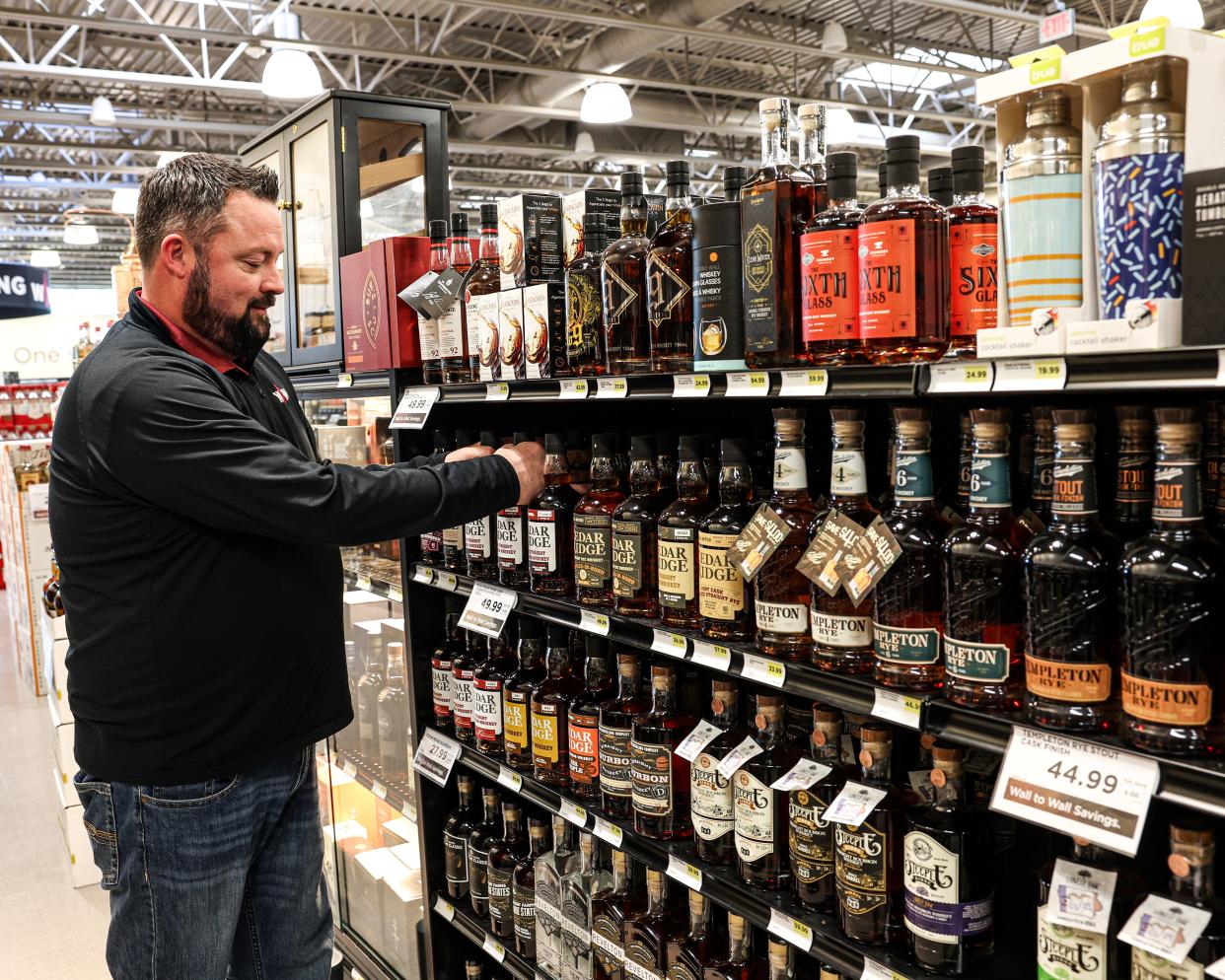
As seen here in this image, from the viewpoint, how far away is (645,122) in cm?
1185

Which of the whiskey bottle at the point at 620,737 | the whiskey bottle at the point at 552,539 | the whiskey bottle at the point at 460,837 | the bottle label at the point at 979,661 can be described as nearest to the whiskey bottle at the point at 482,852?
the whiskey bottle at the point at 460,837

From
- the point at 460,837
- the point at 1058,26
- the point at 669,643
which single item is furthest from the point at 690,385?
the point at 1058,26

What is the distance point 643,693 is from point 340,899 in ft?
6.61

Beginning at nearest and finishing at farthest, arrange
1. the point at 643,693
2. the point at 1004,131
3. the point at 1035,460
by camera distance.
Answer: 1. the point at 1004,131
2. the point at 1035,460
3. the point at 643,693

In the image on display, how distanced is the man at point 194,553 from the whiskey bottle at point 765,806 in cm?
67

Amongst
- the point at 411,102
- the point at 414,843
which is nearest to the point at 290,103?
the point at 411,102

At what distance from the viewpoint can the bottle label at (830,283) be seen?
152cm

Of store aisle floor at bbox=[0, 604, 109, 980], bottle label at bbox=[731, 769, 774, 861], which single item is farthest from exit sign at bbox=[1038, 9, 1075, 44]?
store aisle floor at bbox=[0, 604, 109, 980]

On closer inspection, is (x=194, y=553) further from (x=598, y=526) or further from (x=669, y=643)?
(x=669, y=643)

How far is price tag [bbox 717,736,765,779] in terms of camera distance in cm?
183

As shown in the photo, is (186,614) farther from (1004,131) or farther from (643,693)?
(1004,131)

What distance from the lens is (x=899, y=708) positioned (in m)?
1.47

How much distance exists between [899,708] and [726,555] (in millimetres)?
432

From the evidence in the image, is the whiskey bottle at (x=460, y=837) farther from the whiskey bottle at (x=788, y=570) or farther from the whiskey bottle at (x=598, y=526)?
the whiskey bottle at (x=788, y=570)
